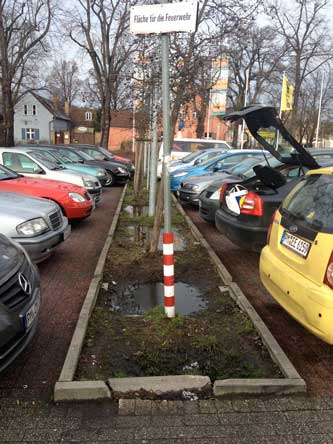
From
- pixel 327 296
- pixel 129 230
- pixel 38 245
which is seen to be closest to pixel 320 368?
pixel 327 296

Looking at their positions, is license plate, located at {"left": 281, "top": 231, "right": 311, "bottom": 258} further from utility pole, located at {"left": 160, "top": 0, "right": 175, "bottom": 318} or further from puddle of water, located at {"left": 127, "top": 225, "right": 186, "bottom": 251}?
puddle of water, located at {"left": 127, "top": 225, "right": 186, "bottom": 251}

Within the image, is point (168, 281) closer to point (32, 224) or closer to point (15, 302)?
point (15, 302)

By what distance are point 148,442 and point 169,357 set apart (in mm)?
966

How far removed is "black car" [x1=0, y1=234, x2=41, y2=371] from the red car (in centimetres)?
408

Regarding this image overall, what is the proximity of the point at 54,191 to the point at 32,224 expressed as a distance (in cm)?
263

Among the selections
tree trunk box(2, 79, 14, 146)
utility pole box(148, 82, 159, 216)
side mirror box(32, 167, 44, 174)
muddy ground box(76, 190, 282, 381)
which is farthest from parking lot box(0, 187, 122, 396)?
tree trunk box(2, 79, 14, 146)

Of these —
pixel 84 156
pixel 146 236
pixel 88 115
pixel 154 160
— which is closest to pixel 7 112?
pixel 84 156

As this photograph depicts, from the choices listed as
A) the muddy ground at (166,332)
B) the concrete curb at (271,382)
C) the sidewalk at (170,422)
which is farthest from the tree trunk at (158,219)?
the sidewalk at (170,422)

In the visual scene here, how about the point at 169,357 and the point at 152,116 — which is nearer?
the point at 169,357

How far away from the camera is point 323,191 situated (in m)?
3.70

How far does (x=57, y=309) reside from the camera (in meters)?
4.57

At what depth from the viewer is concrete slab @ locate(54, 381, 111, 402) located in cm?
300

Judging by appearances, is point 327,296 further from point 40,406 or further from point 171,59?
point 171,59

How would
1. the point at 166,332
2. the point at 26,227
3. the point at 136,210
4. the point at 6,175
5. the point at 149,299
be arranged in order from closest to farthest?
the point at 166,332, the point at 149,299, the point at 26,227, the point at 6,175, the point at 136,210
